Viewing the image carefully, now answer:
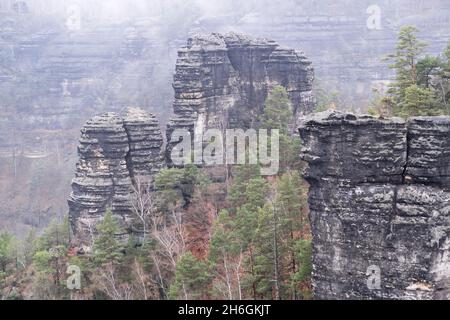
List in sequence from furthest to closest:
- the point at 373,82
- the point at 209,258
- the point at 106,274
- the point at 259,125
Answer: the point at 373,82, the point at 259,125, the point at 106,274, the point at 209,258

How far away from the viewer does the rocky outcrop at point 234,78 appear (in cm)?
4953

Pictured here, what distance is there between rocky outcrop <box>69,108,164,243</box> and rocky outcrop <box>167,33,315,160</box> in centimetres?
677

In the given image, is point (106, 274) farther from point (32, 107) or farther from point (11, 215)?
point (32, 107)

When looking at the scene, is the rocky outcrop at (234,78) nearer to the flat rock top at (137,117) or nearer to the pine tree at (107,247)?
the flat rock top at (137,117)

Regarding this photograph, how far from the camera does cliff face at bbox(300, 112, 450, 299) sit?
25344mm

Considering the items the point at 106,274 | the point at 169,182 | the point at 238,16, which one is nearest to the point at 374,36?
the point at 238,16

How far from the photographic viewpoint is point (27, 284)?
38.9 metres

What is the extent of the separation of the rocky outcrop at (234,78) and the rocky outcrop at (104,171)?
6773 mm

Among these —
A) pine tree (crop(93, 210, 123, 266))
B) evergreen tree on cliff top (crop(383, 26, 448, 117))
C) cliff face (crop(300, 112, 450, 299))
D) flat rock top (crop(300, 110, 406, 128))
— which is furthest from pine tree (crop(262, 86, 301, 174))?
cliff face (crop(300, 112, 450, 299))

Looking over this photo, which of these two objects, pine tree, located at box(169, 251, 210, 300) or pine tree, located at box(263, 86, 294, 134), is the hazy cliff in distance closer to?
pine tree, located at box(263, 86, 294, 134)

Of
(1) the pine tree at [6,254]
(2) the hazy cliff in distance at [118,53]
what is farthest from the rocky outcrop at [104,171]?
(2) the hazy cliff in distance at [118,53]

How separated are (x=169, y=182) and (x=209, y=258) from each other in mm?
10611

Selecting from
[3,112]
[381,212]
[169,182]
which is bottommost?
[3,112]

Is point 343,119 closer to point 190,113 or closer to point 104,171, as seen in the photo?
point 104,171
